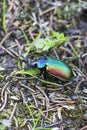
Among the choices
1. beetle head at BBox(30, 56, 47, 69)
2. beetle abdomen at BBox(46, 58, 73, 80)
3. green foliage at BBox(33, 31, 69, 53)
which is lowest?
beetle abdomen at BBox(46, 58, 73, 80)

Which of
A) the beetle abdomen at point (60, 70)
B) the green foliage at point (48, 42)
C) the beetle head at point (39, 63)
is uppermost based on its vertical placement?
the green foliage at point (48, 42)

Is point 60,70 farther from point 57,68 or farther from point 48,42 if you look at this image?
point 48,42

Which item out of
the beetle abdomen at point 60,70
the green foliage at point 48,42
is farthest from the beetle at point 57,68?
the green foliage at point 48,42

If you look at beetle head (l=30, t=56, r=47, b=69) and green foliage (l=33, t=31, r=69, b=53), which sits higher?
green foliage (l=33, t=31, r=69, b=53)

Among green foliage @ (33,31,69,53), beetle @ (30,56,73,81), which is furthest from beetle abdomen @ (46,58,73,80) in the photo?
green foliage @ (33,31,69,53)

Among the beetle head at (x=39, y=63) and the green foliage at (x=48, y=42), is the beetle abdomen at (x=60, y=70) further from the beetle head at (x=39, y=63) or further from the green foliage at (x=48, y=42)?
the green foliage at (x=48, y=42)

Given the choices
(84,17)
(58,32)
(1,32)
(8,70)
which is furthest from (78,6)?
(8,70)

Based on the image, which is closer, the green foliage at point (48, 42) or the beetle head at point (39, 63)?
the beetle head at point (39, 63)

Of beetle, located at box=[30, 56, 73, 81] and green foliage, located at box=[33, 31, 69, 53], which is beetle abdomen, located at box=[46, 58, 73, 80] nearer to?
beetle, located at box=[30, 56, 73, 81]

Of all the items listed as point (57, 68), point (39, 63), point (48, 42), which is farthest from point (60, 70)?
point (48, 42)
